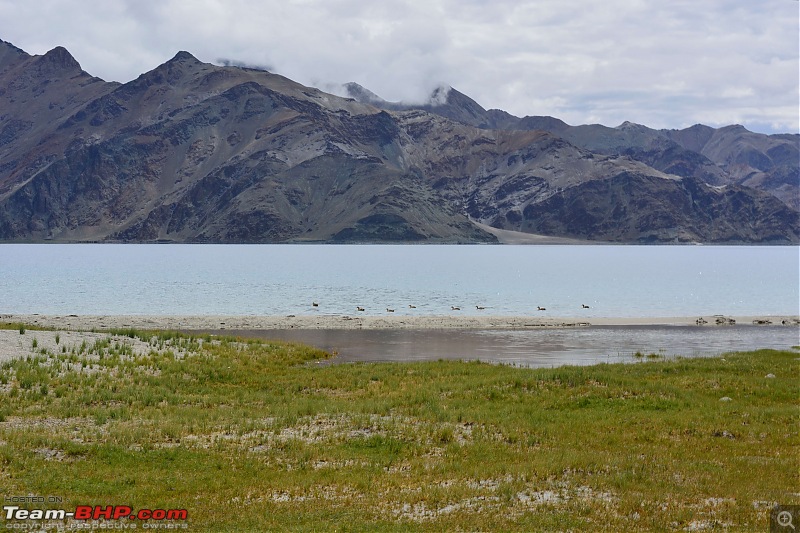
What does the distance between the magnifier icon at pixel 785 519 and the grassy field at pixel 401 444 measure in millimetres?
352

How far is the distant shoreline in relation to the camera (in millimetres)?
69875

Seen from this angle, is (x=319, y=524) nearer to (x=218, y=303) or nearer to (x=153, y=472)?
(x=153, y=472)

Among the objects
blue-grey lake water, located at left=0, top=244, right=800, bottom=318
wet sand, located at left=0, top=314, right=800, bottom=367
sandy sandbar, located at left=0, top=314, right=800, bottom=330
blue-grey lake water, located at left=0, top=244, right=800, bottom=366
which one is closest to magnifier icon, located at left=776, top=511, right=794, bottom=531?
wet sand, located at left=0, top=314, right=800, bottom=367

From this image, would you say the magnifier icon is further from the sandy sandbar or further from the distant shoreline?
the sandy sandbar

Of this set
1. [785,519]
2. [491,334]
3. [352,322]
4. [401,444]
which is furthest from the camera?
[352,322]

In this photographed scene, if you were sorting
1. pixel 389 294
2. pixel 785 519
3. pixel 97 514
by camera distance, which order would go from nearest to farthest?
1. pixel 785 519
2. pixel 97 514
3. pixel 389 294

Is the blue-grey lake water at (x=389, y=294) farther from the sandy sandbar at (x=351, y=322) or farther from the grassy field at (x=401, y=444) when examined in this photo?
the grassy field at (x=401, y=444)

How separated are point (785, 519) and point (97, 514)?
1471 cm

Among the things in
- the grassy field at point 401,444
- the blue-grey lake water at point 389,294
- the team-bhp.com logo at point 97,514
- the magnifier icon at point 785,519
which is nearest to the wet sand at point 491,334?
the grassy field at point 401,444

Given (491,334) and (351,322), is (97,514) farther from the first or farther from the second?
(351,322)

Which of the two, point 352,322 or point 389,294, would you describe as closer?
point 352,322

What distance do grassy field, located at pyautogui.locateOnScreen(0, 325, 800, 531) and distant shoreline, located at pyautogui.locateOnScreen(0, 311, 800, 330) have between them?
33138 millimetres

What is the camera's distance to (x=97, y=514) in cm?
1603

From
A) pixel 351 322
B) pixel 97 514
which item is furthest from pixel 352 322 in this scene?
pixel 97 514
